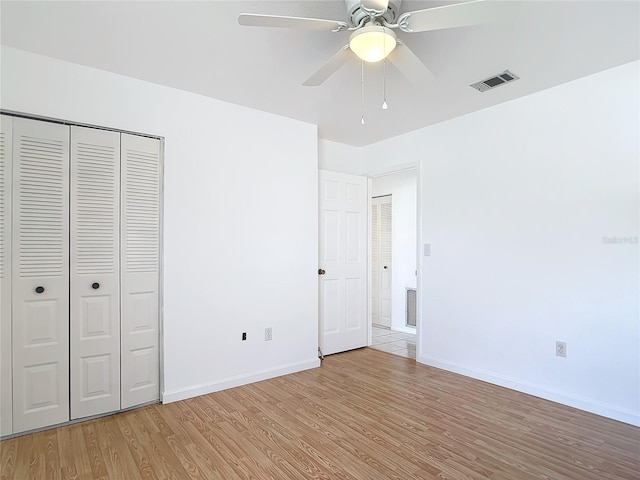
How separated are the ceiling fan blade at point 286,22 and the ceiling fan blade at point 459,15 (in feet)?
1.11

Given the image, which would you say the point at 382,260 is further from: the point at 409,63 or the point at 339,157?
the point at 409,63

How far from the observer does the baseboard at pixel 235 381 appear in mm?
2926

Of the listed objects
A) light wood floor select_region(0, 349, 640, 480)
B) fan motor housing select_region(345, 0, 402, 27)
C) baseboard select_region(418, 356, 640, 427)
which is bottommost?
light wood floor select_region(0, 349, 640, 480)

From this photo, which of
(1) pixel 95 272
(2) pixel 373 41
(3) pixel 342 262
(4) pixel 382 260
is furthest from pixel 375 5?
(4) pixel 382 260

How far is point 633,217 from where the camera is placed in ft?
8.36

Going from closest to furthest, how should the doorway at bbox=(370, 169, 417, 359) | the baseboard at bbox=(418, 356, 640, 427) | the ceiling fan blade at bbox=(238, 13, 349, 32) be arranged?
1. the ceiling fan blade at bbox=(238, 13, 349, 32)
2. the baseboard at bbox=(418, 356, 640, 427)
3. the doorway at bbox=(370, 169, 417, 359)

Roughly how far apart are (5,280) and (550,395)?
13.7ft

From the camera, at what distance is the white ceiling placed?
1.98 m

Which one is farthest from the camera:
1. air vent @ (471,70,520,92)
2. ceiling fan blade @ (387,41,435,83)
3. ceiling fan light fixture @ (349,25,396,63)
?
air vent @ (471,70,520,92)

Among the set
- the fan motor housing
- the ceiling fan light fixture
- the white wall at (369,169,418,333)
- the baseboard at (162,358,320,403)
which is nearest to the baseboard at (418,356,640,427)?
the baseboard at (162,358,320,403)

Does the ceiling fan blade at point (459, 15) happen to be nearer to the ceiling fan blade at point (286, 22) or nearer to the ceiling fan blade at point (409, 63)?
the ceiling fan blade at point (409, 63)

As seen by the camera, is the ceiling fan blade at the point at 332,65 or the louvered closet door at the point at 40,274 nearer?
the ceiling fan blade at the point at 332,65

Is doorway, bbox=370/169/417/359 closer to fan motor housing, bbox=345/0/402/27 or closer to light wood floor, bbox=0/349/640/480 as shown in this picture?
light wood floor, bbox=0/349/640/480

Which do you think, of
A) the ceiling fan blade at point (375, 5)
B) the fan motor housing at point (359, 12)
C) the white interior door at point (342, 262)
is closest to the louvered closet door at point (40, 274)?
the fan motor housing at point (359, 12)
